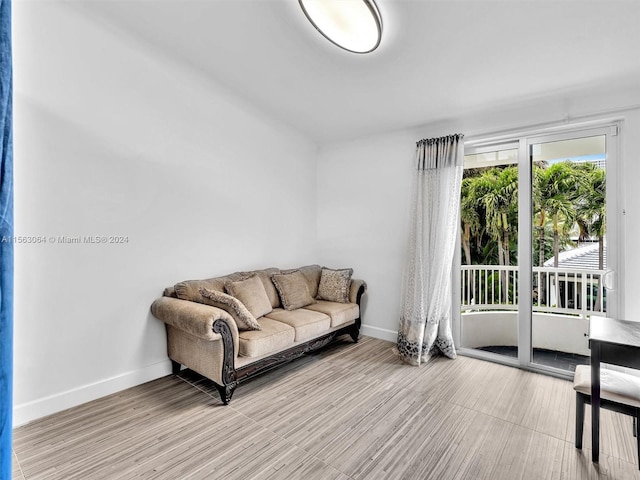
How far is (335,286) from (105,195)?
2.52 m

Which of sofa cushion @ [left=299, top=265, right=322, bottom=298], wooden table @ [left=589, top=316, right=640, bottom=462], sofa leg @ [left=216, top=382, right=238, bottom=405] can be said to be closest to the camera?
wooden table @ [left=589, top=316, right=640, bottom=462]

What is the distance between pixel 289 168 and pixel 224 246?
1.44 metres

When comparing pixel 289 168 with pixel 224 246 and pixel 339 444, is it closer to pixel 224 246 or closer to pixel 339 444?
pixel 224 246

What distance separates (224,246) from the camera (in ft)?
11.7

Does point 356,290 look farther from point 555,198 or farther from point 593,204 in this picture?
point 593,204

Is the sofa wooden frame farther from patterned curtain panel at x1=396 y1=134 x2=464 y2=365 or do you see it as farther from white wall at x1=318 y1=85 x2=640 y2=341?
white wall at x1=318 y1=85 x2=640 y2=341

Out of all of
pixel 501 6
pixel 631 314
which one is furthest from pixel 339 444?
pixel 501 6

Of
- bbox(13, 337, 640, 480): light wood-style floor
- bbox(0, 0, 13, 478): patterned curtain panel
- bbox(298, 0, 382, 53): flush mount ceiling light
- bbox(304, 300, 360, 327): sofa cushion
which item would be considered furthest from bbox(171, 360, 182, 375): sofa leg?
bbox(298, 0, 382, 53): flush mount ceiling light

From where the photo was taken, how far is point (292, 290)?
12.1ft

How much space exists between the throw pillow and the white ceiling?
2.13 metres

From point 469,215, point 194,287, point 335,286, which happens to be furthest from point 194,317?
point 469,215

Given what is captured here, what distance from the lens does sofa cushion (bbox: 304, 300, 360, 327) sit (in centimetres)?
352

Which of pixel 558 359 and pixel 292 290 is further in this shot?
pixel 292 290

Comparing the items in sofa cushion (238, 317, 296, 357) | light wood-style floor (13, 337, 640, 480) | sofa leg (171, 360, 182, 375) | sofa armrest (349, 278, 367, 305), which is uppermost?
sofa armrest (349, 278, 367, 305)
